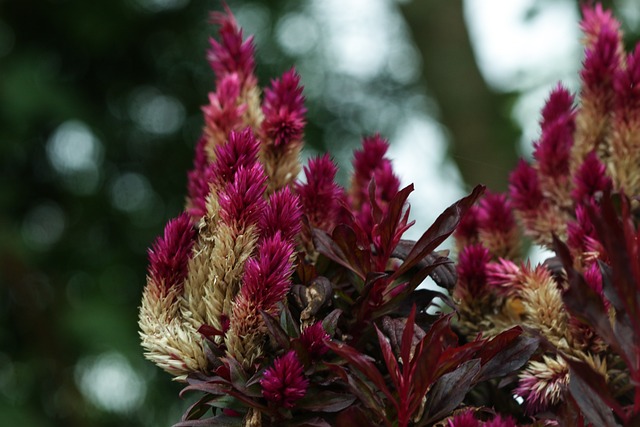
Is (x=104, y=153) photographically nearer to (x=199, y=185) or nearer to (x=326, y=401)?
(x=199, y=185)

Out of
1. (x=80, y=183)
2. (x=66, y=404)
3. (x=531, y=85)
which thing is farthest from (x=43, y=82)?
(x=531, y=85)

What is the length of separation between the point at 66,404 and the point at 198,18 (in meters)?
1.34

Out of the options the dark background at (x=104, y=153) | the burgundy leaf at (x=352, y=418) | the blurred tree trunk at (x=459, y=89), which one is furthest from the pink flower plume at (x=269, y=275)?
the blurred tree trunk at (x=459, y=89)

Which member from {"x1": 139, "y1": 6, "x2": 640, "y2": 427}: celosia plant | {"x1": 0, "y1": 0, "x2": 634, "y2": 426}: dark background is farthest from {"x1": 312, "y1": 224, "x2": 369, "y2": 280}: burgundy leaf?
{"x1": 0, "y1": 0, "x2": 634, "y2": 426}: dark background

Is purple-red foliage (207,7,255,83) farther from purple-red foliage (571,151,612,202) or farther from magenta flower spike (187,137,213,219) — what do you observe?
purple-red foliage (571,151,612,202)

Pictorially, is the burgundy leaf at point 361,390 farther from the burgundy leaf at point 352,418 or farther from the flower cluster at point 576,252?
the flower cluster at point 576,252

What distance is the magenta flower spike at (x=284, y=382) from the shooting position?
0.60 m

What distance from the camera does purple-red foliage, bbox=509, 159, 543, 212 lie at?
93cm

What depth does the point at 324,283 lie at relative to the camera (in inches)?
26.9

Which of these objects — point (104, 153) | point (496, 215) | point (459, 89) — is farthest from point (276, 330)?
point (459, 89)

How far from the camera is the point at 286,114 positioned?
824 mm

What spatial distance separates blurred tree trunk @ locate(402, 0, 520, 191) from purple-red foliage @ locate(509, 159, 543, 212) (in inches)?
56.7

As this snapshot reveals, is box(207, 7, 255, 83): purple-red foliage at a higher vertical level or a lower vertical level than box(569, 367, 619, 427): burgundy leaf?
higher

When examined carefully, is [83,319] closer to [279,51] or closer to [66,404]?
[66,404]
